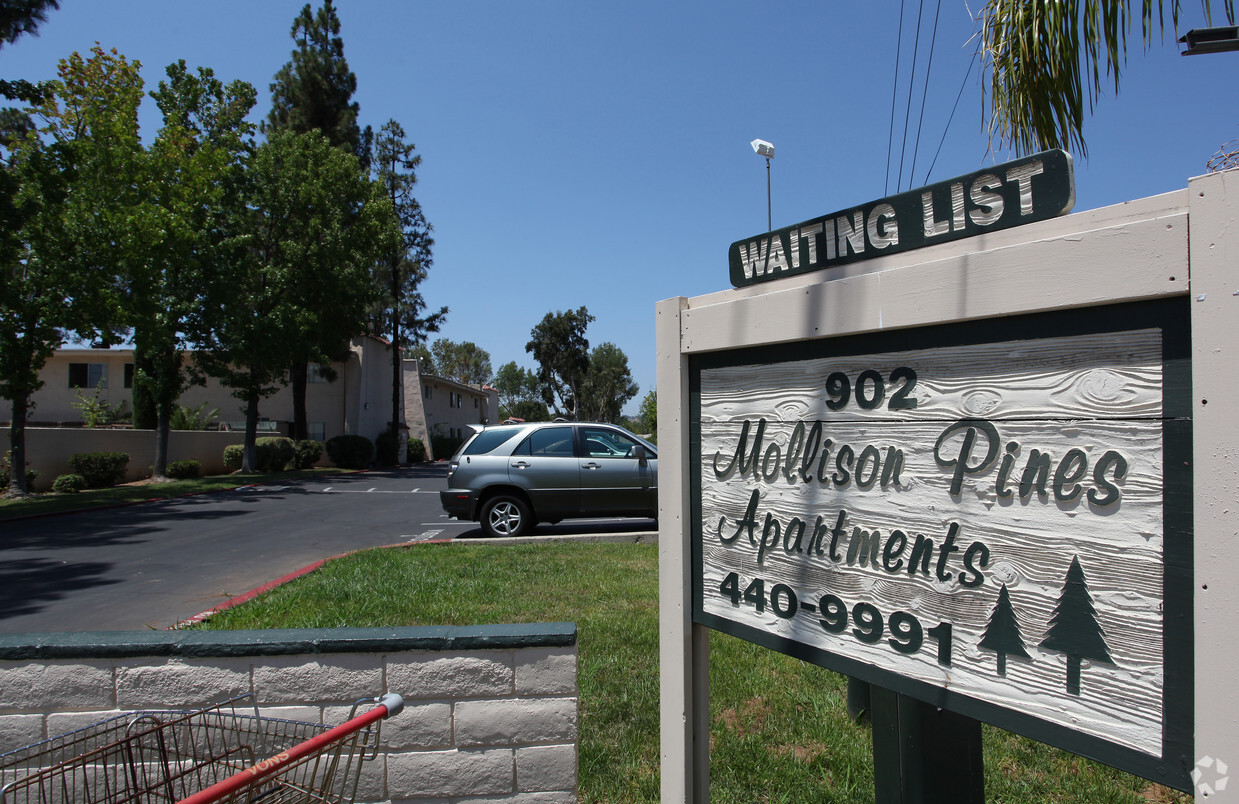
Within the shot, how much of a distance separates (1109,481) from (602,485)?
371 inches

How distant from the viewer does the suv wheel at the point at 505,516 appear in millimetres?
10438

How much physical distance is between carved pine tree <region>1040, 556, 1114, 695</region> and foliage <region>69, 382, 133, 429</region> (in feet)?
118

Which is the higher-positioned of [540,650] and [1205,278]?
[1205,278]

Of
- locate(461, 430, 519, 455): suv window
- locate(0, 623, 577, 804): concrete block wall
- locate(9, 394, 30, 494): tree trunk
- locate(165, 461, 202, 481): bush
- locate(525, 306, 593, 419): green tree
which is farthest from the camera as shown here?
locate(525, 306, 593, 419): green tree

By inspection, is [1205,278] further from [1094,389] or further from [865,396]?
[865,396]

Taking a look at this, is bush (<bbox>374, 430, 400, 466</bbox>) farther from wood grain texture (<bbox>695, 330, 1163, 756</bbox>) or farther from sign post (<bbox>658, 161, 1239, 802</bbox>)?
wood grain texture (<bbox>695, 330, 1163, 756</bbox>)

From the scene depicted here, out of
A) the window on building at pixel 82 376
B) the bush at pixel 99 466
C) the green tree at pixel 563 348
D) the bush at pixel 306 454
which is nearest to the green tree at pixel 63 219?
the bush at pixel 99 466

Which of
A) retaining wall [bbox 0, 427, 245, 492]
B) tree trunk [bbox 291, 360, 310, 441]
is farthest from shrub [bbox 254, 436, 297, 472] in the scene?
retaining wall [bbox 0, 427, 245, 492]

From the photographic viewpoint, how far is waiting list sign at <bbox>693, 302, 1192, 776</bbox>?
1.38m

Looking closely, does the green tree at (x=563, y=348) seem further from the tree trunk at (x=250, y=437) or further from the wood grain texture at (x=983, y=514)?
the wood grain texture at (x=983, y=514)

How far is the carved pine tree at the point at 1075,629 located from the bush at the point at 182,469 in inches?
1064

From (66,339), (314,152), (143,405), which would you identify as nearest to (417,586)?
(66,339)

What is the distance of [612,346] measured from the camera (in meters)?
68.6

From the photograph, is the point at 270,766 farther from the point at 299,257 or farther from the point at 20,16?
the point at 299,257
